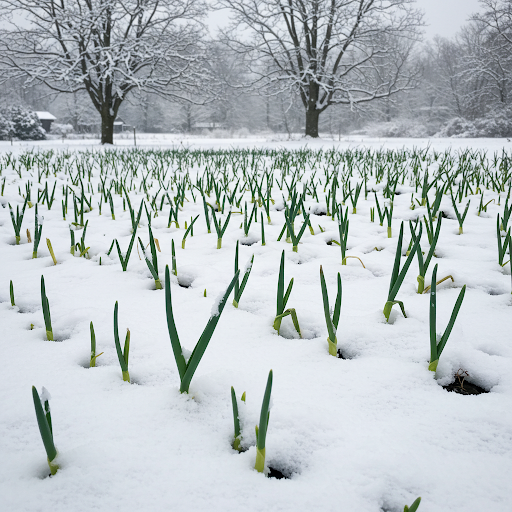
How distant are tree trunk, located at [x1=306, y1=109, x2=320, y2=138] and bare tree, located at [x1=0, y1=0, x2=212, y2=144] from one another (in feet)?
19.1

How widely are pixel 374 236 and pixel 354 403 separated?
150cm

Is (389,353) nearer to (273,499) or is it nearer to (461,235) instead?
(273,499)

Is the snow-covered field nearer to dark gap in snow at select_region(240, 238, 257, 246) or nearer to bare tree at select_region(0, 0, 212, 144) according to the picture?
dark gap in snow at select_region(240, 238, 257, 246)

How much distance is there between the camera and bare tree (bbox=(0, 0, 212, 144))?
1337 centimetres

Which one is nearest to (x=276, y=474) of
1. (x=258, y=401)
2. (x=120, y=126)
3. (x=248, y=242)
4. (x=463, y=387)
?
(x=258, y=401)

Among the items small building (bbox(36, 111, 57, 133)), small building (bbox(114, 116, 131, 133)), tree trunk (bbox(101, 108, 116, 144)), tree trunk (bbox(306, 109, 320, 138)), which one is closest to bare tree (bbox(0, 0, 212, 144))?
tree trunk (bbox(101, 108, 116, 144))

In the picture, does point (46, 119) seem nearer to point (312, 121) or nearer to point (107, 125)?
point (107, 125)

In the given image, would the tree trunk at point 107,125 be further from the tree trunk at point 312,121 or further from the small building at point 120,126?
the small building at point 120,126

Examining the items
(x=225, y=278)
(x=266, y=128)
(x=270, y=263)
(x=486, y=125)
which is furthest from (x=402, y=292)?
(x=266, y=128)

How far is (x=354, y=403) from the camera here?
809mm

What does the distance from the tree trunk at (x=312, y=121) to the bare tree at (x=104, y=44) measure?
582 cm

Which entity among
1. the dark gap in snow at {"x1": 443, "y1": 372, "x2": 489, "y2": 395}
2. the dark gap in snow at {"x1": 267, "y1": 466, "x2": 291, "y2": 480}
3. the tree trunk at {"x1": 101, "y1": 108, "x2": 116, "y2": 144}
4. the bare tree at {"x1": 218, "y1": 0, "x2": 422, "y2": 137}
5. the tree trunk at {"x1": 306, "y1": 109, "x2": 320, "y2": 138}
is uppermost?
the bare tree at {"x1": 218, "y1": 0, "x2": 422, "y2": 137}

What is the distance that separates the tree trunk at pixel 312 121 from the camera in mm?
18578

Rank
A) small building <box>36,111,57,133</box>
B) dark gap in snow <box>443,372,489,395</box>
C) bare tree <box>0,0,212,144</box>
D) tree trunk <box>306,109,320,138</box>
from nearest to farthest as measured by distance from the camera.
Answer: dark gap in snow <box>443,372,489,395</box> < bare tree <box>0,0,212,144</box> < tree trunk <box>306,109,320,138</box> < small building <box>36,111,57,133</box>
